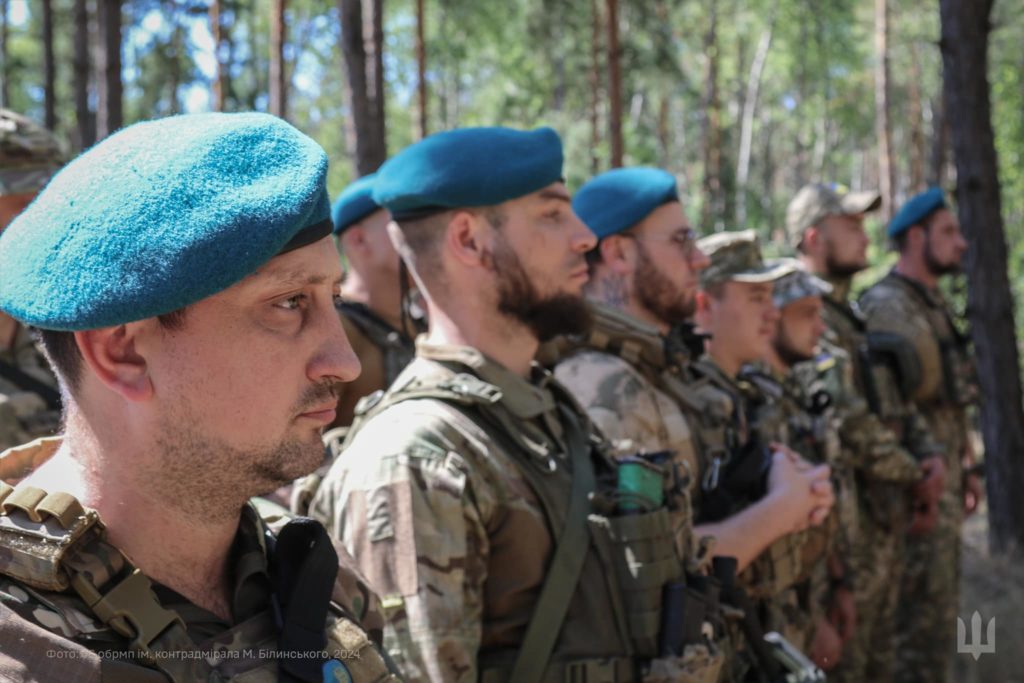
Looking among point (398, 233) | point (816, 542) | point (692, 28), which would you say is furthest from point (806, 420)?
point (692, 28)

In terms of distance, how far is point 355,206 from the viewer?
4855mm

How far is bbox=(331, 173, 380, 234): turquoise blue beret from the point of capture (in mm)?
4840

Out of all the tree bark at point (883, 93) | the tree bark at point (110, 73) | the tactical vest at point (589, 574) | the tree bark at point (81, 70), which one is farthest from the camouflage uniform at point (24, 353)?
the tree bark at point (883, 93)

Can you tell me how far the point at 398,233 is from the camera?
10.3ft

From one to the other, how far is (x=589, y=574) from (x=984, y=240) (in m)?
6.04

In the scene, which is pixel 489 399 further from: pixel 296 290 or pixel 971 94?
pixel 971 94

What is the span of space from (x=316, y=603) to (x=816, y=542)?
9.79 feet

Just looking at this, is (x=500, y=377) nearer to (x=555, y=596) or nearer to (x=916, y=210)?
(x=555, y=596)

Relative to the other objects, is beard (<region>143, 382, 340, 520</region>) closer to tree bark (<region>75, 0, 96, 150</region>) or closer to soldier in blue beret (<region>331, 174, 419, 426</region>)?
soldier in blue beret (<region>331, 174, 419, 426</region>)

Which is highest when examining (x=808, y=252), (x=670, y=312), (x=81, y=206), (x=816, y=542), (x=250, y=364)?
(x=81, y=206)

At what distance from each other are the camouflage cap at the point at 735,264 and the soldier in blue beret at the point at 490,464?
1.97 meters

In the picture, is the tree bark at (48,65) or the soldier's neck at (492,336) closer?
the soldier's neck at (492,336)

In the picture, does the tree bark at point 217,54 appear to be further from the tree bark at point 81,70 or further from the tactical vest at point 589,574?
the tactical vest at point 589,574

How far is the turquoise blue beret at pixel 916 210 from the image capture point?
748 centimetres
